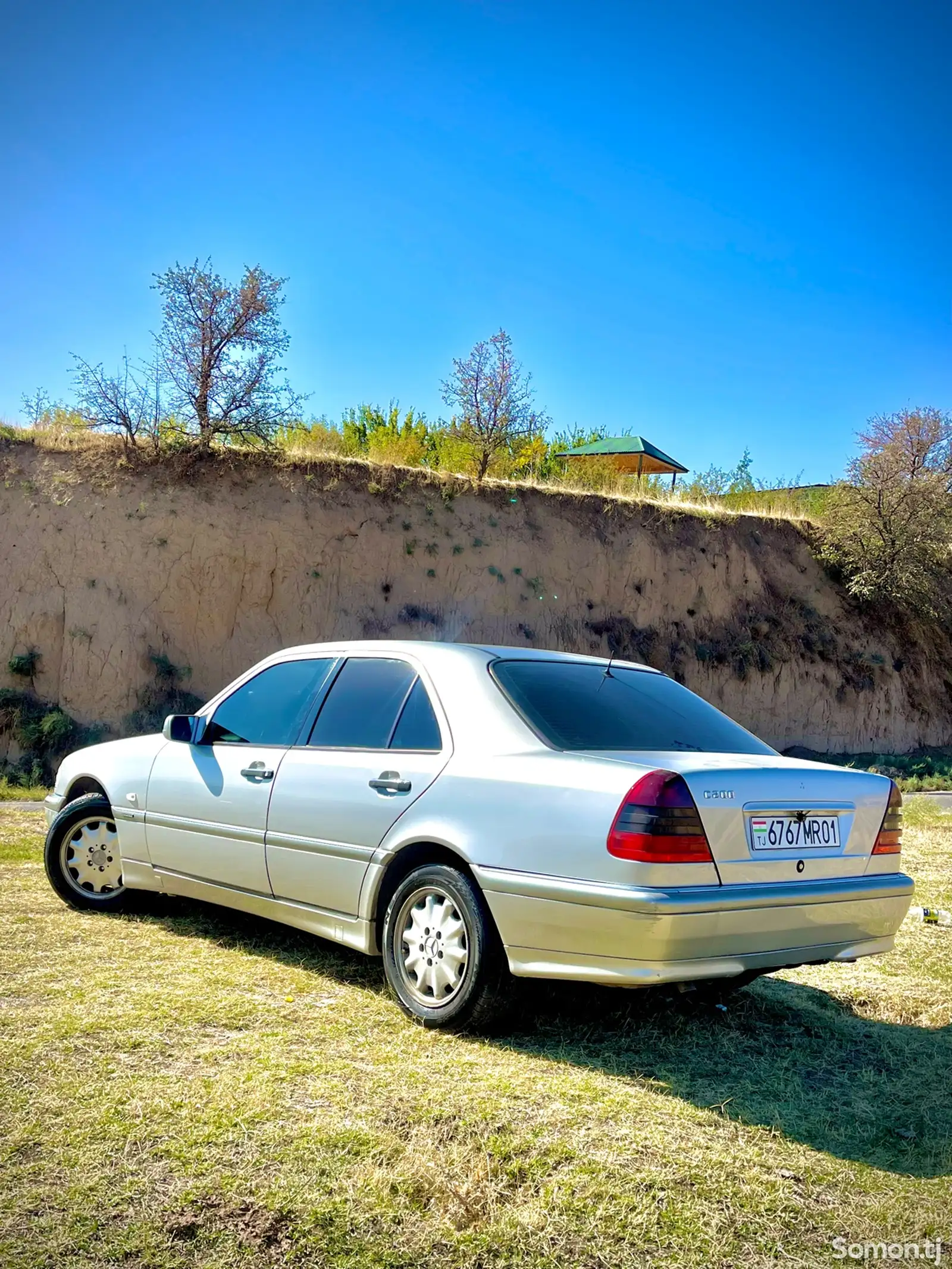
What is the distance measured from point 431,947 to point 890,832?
1999mm

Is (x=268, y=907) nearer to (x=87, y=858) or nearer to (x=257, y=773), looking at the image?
(x=257, y=773)

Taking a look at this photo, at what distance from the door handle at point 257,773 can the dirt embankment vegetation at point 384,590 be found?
1345 cm

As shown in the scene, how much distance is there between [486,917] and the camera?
4.16 meters

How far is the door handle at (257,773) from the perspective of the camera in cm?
532

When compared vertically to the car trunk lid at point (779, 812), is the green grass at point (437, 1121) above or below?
below

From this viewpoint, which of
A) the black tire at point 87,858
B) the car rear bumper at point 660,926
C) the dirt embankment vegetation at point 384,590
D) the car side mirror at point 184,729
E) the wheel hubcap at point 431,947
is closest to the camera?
the car rear bumper at point 660,926

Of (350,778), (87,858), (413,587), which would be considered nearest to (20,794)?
(87,858)

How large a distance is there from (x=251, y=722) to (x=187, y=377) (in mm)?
17234

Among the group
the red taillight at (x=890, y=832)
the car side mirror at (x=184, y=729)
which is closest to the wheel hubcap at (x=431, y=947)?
the red taillight at (x=890, y=832)

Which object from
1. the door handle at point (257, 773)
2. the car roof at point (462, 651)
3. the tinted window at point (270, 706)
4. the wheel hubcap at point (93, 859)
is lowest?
the wheel hubcap at point (93, 859)

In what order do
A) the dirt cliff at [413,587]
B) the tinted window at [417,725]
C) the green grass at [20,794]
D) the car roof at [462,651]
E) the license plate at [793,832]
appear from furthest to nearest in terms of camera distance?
the dirt cliff at [413,587] < the green grass at [20,794] < the car roof at [462,651] < the tinted window at [417,725] < the license plate at [793,832]

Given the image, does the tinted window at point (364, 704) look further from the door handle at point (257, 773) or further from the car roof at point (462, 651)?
the door handle at point (257, 773)

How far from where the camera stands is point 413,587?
900 inches

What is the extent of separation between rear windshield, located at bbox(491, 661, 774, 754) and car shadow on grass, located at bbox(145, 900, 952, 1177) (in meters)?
1.02
